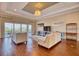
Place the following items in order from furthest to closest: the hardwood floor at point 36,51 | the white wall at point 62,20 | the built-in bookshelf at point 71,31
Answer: the built-in bookshelf at point 71,31
the white wall at point 62,20
the hardwood floor at point 36,51

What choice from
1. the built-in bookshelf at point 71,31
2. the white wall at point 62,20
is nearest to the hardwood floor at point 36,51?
the built-in bookshelf at point 71,31

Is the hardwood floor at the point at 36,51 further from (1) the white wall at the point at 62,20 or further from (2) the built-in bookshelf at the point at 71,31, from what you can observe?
(1) the white wall at the point at 62,20

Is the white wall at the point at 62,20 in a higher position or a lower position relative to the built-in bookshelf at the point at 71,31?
higher

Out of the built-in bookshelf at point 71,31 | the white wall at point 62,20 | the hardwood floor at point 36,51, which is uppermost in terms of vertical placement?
the white wall at point 62,20

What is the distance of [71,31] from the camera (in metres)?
6.43

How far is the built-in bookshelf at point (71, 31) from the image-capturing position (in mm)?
6125

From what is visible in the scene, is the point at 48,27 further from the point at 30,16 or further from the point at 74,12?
the point at 74,12

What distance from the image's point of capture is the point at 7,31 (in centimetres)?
497

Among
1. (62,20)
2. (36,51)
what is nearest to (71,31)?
(62,20)

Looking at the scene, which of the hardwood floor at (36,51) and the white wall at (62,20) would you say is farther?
the white wall at (62,20)

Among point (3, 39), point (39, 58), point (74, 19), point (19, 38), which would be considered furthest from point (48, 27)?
point (39, 58)

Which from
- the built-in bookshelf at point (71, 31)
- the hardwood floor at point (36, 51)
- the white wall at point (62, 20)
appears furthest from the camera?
the built-in bookshelf at point (71, 31)

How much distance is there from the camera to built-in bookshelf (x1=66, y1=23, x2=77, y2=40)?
6.12 metres

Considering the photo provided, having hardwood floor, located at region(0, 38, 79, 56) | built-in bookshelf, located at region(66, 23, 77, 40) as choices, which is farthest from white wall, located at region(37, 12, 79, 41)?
hardwood floor, located at region(0, 38, 79, 56)
